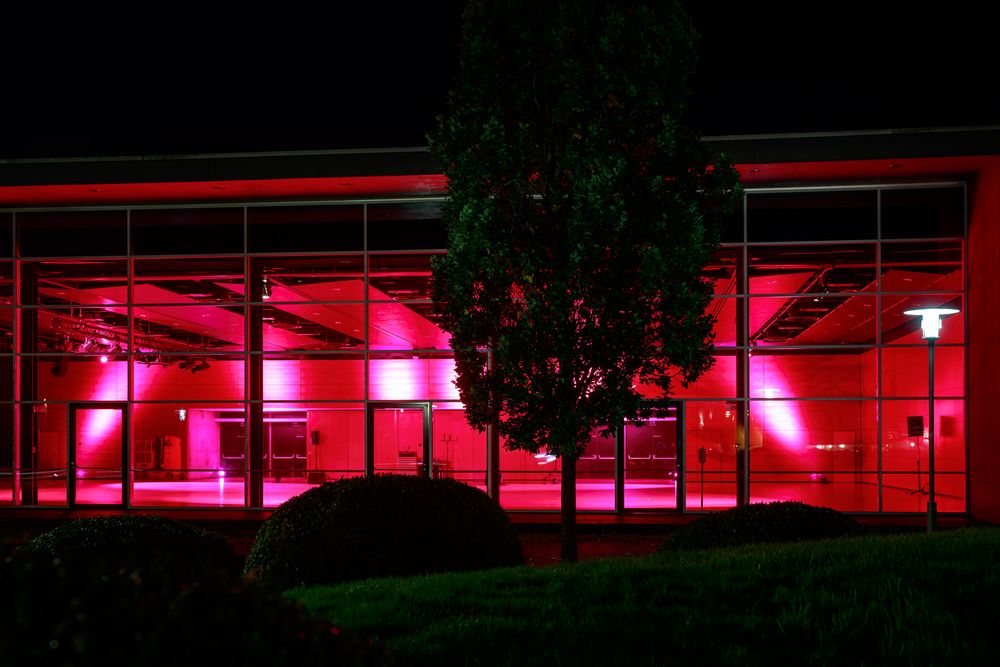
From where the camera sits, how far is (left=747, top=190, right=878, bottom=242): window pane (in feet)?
57.0

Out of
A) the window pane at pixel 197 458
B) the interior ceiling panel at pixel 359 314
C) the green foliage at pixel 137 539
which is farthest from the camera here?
the window pane at pixel 197 458

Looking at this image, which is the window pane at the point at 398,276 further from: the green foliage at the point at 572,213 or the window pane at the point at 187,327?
the green foliage at the point at 572,213

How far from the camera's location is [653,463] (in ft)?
58.9

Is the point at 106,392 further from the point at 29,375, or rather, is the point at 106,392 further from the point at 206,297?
the point at 206,297

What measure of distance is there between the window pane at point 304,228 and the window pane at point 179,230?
64 centimetres

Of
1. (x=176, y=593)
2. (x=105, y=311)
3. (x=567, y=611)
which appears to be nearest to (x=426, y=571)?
(x=567, y=611)

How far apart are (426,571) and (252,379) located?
10.9 meters

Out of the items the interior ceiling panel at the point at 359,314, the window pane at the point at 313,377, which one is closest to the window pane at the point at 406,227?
the interior ceiling panel at the point at 359,314

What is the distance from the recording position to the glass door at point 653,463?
1784 cm

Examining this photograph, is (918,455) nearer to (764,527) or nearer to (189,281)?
(764,527)

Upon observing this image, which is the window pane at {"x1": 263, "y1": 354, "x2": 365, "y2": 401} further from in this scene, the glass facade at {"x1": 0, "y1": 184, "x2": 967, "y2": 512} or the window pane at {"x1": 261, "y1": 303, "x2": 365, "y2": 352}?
the window pane at {"x1": 261, "y1": 303, "x2": 365, "y2": 352}

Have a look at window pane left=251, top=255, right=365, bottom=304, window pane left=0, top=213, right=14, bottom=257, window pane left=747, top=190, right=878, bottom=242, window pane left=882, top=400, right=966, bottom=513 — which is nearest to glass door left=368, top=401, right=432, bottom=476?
window pane left=251, top=255, right=365, bottom=304

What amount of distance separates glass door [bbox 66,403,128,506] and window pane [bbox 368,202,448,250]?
21.4 ft

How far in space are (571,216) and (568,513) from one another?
3446mm
